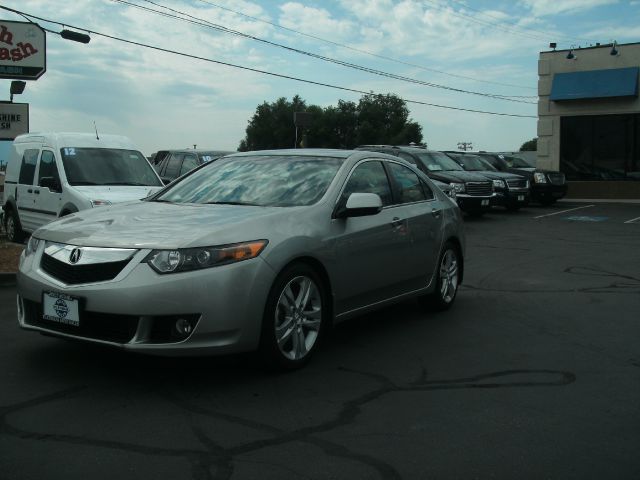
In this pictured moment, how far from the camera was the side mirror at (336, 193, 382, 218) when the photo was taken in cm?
541

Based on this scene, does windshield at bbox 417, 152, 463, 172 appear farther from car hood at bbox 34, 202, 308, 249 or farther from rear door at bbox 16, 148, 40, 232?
car hood at bbox 34, 202, 308, 249

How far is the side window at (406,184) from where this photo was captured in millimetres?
6660

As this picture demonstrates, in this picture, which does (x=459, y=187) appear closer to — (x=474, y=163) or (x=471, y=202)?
(x=471, y=202)

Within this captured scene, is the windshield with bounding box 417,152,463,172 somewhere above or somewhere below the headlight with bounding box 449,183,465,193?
above

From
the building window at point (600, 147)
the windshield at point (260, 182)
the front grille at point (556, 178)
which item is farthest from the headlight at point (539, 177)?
the windshield at point (260, 182)

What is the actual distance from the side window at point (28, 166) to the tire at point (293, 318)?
796 centimetres

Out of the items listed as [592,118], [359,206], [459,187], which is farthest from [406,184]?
[592,118]

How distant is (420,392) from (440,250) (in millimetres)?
2556

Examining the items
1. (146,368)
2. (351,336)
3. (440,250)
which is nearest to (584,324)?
(440,250)

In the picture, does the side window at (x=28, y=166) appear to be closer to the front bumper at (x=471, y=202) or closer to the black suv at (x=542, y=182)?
the front bumper at (x=471, y=202)

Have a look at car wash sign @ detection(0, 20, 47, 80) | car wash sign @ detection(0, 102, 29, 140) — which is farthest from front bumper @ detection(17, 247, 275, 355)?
car wash sign @ detection(0, 20, 47, 80)

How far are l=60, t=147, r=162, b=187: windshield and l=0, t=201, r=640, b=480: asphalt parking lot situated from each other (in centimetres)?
451

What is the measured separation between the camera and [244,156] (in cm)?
644

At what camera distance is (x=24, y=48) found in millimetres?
16312
